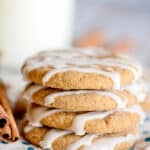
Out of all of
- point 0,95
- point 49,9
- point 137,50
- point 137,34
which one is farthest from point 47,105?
point 137,34

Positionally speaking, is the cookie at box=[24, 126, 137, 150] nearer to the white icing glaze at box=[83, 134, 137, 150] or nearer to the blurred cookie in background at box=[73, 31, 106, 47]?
the white icing glaze at box=[83, 134, 137, 150]

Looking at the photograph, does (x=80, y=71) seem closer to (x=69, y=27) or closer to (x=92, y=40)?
(x=69, y=27)

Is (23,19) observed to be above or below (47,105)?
above

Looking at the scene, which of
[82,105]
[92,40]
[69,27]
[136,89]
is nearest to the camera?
[82,105]

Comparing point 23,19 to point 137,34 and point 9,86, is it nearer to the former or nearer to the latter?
point 9,86

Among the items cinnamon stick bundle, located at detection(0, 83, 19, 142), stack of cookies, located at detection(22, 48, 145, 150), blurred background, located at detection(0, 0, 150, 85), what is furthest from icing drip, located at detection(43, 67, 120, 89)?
blurred background, located at detection(0, 0, 150, 85)

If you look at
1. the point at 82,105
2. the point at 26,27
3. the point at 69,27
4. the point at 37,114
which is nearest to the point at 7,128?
the point at 37,114

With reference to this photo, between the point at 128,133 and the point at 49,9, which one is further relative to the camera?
the point at 49,9

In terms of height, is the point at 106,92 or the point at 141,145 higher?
the point at 106,92
